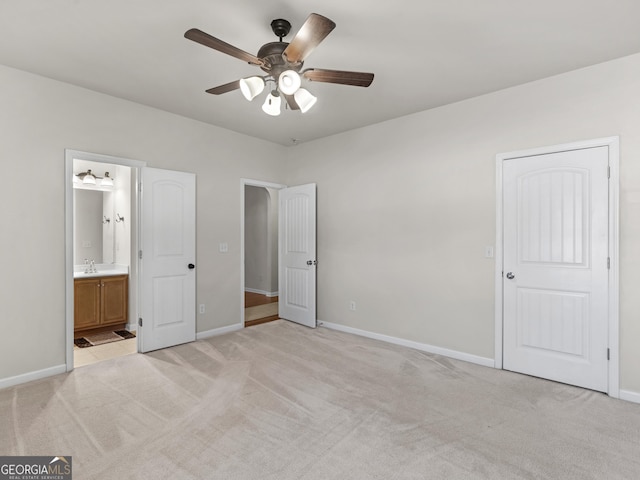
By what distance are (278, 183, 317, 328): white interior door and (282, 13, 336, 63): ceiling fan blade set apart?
286 centimetres

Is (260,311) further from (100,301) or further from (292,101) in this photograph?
(292,101)

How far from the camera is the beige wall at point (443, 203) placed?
273 centimetres

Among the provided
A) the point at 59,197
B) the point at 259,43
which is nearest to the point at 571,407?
the point at 259,43

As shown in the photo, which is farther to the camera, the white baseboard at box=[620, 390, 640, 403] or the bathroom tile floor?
the bathroom tile floor

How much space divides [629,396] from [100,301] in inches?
223

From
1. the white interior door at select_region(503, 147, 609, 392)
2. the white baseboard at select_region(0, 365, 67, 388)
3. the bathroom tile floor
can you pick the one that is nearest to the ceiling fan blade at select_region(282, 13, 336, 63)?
the white interior door at select_region(503, 147, 609, 392)

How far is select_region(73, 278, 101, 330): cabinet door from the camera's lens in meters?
4.25

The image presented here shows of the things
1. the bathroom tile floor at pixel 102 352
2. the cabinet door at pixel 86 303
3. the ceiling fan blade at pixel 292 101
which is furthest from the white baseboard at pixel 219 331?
the ceiling fan blade at pixel 292 101

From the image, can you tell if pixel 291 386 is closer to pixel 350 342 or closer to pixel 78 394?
pixel 350 342

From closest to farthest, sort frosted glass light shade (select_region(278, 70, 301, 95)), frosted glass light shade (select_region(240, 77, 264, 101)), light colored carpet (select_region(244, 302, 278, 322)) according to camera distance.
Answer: frosted glass light shade (select_region(278, 70, 301, 95))
frosted glass light shade (select_region(240, 77, 264, 101))
light colored carpet (select_region(244, 302, 278, 322))

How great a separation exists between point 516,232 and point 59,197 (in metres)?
4.36

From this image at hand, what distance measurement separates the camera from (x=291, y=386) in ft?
9.60

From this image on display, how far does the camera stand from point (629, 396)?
106 inches

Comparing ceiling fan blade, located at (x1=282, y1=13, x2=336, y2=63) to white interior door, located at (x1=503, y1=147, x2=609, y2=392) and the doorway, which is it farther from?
the doorway
